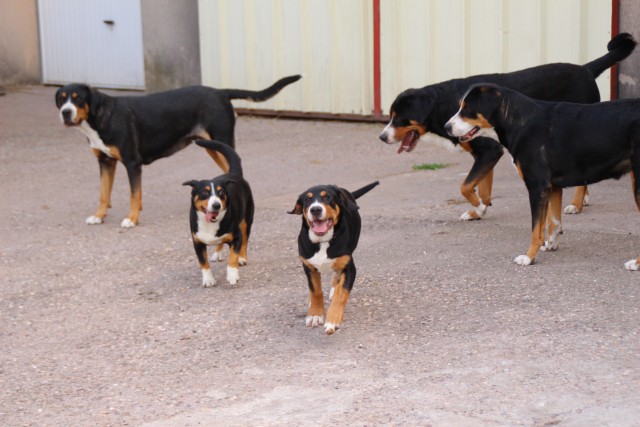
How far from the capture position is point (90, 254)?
8227 millimetres

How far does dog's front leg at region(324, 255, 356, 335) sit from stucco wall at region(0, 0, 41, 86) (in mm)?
13022

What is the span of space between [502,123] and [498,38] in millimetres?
5229

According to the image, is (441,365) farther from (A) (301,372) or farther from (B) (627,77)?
(B) (627,77)

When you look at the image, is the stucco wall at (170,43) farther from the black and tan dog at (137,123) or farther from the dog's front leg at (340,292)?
the dog's front leg at (340,292)

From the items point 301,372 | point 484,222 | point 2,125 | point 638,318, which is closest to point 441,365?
point 301,372

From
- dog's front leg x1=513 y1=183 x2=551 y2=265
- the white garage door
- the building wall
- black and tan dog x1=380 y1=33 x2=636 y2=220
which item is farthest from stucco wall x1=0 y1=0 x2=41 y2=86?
dog's front leg x1=513 y1=183 x2=551 y2=265

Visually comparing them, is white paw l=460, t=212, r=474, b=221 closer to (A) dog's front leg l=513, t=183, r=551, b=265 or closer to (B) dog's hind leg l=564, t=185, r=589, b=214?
(B) dog's hind leg l=564, t=185, r=589, b=214

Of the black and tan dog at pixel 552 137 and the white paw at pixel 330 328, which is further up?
the black and tan dog at pixel 552 137

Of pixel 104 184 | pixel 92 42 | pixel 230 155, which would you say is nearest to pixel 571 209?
pixel 230 155

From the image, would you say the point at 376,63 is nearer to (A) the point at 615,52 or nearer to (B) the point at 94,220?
(A) the point at 615,52

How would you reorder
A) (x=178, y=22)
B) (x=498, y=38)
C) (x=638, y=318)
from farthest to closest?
1. (x=178, y=22)
2. (x=498, y=38)
3. (x=638, y=318)

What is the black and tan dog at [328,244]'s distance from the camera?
5.92m

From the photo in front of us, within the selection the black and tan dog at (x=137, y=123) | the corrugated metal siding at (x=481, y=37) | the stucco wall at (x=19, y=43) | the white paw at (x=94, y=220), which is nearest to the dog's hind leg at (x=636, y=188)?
the black and tan dog at (x=137, y=123)

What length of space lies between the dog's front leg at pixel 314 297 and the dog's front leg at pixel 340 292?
3.7 inches
